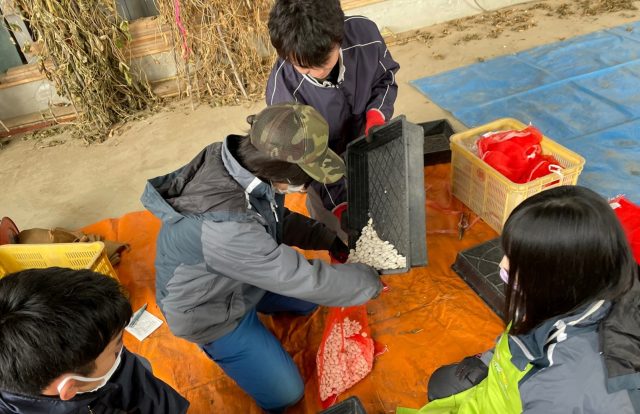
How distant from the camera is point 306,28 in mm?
1599

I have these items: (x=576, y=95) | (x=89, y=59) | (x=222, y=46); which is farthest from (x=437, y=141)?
(x=89, y=59)

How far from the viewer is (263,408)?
178 cm

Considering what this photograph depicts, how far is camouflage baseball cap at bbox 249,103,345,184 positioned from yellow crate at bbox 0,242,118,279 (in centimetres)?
133

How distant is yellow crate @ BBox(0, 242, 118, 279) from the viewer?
2.23 metres

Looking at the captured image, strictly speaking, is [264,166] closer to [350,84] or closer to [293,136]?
[293,136]

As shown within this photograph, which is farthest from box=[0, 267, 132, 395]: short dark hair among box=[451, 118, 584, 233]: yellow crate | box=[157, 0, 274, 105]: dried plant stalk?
box=[157, 0, 274, 105]: dried plant stalk

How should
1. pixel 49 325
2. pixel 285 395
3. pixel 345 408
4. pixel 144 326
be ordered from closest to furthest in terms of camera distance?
pixel 49 325, pixel 345 408, pixel 285 395, pixel 144 326

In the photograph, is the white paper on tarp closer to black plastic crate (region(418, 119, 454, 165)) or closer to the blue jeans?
the blue jeans

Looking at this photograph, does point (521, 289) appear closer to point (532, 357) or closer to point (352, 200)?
point (532, 357)

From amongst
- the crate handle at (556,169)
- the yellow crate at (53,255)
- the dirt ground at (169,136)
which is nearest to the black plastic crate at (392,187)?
the crate handle at (556,169)

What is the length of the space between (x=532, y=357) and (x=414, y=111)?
259 centimetres

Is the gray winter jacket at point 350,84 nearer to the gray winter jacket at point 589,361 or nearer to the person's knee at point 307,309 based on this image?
the person's knee at point 307,309

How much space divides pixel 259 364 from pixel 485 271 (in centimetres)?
104

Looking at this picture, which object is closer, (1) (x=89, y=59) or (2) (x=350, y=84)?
(2) (x=350, y=84)
